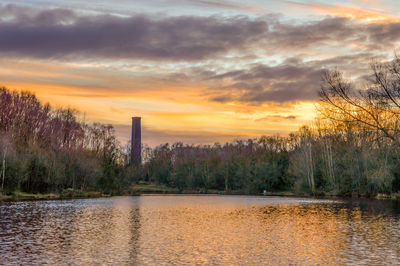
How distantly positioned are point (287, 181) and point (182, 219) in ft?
245

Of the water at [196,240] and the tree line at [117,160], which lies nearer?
the water at [196,240]

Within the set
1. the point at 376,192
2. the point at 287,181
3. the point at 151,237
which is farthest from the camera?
the point at 287,181

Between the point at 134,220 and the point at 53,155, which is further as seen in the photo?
the point at 53,155

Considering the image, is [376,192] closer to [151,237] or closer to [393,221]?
[393,221]

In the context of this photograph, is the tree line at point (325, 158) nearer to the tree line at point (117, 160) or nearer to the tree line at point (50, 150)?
the tree line at point (117, 160)

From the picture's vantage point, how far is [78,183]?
3120 inches

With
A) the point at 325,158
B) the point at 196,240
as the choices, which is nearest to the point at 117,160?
the point at 325,158

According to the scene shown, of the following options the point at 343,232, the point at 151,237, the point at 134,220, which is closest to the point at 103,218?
the point at 134,220

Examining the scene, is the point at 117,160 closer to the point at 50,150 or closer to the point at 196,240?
the point at 50,150

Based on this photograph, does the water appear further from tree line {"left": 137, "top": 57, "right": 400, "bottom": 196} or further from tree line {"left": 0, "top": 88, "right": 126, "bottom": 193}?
tree line {"left": 0, "top": 88, "right": 126, "bottom": 193}

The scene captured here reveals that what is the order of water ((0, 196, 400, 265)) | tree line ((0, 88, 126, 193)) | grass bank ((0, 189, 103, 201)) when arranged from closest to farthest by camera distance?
water ((0, 196, 400, 265)) < grass bank ((0, 189, 103, 201)) < tree line ((0, 88, 126, 193))

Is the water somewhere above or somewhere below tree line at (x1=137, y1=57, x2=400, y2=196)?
below

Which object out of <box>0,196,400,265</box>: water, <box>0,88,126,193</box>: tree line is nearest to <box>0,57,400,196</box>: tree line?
<box>0,88,126,193</box>: tree line

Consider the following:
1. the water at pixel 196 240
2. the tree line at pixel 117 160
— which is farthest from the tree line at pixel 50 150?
the water at pixel 196 240
